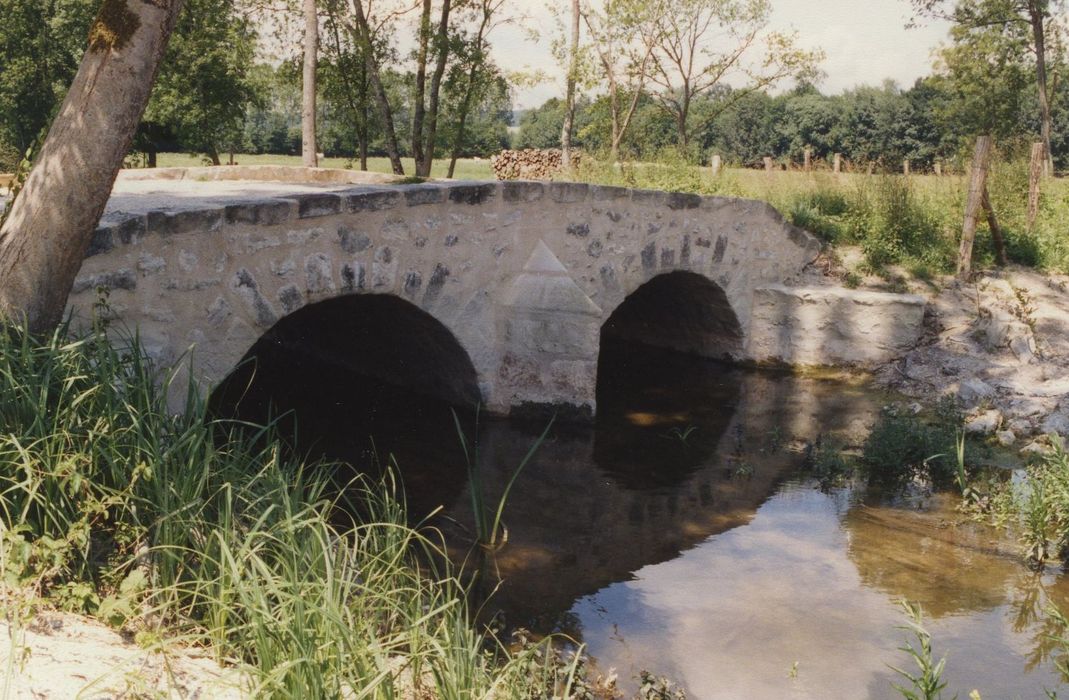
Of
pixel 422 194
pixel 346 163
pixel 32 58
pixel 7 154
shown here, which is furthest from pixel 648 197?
pixel 32 58

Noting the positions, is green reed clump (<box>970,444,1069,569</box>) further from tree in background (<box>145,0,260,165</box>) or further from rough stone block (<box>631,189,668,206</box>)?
tree in background (<box>145,0,260,165</box>)

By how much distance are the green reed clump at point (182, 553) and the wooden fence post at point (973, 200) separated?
28.3 ft

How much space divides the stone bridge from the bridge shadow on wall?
46 mm

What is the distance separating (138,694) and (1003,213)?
11604 mm

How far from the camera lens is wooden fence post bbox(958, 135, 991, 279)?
1052cm

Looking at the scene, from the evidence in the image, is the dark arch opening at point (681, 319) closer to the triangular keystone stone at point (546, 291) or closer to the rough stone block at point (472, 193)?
the triangular keystone stone at point (546, 291)

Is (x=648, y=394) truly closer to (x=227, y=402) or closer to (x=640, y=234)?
(x=640, y=234)

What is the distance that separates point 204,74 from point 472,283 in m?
15.2

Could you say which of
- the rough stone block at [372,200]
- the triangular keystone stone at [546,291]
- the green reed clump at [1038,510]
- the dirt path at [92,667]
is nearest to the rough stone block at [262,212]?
the rough stone block at [372,200]

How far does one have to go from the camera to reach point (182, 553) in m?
3.36

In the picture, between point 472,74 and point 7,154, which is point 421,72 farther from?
point 7,154

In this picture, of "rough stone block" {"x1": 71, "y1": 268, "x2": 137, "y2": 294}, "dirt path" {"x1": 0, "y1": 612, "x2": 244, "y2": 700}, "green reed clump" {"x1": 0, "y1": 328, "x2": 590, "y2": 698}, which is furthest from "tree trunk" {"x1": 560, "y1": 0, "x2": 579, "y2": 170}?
"dirt path" {"x1": 0, "y1": 612, "x2": 244, "y2": 700}

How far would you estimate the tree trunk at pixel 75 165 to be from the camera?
406 centimetres

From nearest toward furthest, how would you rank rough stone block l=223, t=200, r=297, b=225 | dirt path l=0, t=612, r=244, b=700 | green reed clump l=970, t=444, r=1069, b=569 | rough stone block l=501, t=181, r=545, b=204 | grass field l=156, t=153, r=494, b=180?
Result: 1. dirt path l=0, t=612, r=244, b=700
2. rough stone block l=223, t=200, r=297, b=225
3. green reed clump l=970, t=444, r=1069, b=569
4. rough stone block l=501, t=181, r=545, b=204
5. grass field l=156, t=153, r=494, b=180
